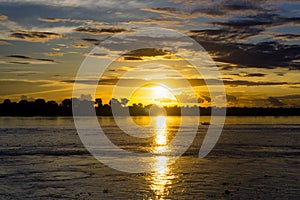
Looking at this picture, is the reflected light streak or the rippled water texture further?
the reflected light streak

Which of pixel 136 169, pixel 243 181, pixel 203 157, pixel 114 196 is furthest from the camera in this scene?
pixel 203 157

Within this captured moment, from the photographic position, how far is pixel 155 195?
23.6 m

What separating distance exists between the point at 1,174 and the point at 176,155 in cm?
1853

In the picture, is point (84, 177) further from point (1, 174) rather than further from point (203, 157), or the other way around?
point (203, 157)

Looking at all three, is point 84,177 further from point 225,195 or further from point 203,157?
point 203,157

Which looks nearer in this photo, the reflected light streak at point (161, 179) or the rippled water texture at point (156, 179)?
the rippled water texture at point (156, 179)

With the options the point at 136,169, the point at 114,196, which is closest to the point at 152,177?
the point at 136,169

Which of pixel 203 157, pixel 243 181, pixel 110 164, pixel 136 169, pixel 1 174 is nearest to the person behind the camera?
pixel 243 181

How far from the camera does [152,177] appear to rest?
2952cm

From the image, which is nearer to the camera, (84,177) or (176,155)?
(84,177)

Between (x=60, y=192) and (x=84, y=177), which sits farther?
(x=84, y=177)

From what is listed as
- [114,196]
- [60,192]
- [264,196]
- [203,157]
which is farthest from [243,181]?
[203,157]

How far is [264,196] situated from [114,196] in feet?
24.9

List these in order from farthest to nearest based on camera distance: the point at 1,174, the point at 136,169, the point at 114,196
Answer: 1. the point at 136,169
2. the point at 1,174
3. the point at 114,196
